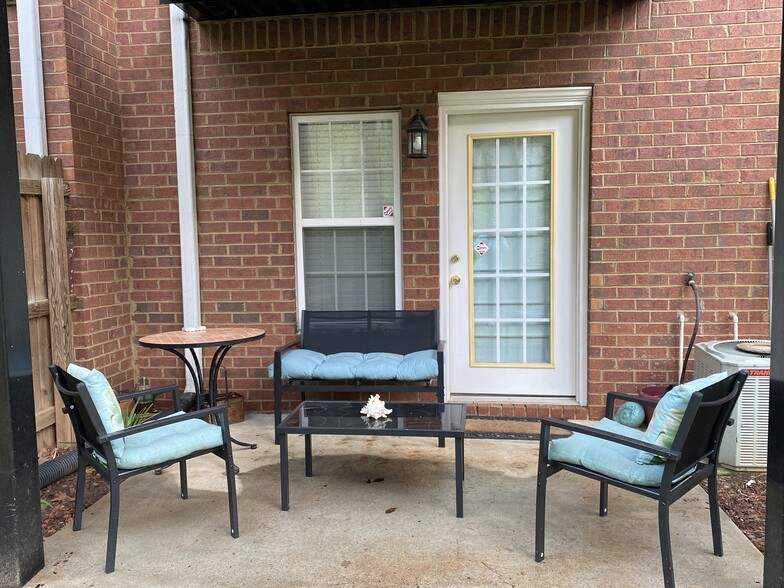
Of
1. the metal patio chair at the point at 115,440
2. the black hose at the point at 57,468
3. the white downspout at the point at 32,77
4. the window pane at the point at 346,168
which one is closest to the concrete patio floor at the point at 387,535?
the metal patio chair at the point at 115,440

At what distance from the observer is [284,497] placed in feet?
10.1

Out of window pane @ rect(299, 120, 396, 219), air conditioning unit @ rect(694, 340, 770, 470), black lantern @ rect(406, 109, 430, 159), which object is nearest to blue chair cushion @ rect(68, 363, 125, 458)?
window pane @ rect(299, 120, 396, 219)

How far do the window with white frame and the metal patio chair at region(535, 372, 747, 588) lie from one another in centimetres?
234

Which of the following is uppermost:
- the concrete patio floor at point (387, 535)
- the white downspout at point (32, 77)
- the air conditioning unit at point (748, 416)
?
the white downspout at point (32, 77)

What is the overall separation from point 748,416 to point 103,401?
329cm

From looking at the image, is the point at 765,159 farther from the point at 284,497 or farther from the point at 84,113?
the point at 84,113

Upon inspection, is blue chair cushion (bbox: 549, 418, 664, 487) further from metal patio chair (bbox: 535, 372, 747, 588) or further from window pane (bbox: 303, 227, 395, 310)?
window pane (bbox: 303, 227, 395, 310)

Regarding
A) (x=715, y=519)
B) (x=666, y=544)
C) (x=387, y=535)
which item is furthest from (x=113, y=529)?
(x=715, y=519)

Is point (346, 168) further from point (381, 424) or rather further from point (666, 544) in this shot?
point (666, 544)

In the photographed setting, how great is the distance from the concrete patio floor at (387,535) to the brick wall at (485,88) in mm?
1358

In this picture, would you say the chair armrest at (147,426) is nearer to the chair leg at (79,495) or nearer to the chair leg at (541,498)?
the chair leg at (79,495)

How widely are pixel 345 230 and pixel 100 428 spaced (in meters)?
2.62

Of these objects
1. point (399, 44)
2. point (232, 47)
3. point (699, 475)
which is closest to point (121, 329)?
point (232, 47)

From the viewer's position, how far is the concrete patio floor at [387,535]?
2.46 metres
